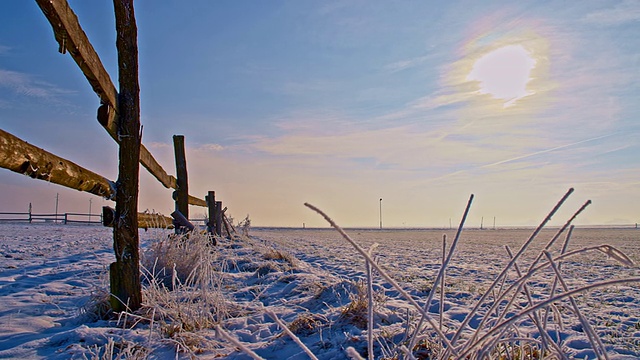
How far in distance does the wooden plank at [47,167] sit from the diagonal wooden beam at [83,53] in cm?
44

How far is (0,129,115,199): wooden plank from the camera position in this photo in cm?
207

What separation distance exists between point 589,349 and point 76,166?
12.5 feet

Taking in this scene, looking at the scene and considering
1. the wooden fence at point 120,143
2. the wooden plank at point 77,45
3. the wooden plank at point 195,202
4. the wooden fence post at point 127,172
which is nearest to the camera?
the wooden plank at point 77,45

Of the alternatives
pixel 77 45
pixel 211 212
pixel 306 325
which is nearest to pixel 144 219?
pixel 77 45

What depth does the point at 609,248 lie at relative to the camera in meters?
0.98

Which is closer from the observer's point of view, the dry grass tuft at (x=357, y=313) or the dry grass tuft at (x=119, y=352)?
the dry grass tuft at (x=119, y=352)

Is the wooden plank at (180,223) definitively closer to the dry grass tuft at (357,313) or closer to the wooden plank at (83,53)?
the wooden plank at (83,53)

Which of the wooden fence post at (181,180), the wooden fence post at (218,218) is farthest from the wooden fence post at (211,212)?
the wooden fence post at (181,180)

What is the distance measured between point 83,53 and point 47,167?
0.90 metres

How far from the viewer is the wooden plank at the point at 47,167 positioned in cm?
207

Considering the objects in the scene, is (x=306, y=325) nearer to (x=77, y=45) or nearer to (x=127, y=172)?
(x=127, y=172)

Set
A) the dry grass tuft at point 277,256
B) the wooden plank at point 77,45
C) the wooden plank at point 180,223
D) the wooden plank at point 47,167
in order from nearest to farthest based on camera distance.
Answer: the wooden plank at point 47,167 < the wooden plank at point 77,45 < the wooden plank at point 180,223 < the dry grass tuft at point 277,256

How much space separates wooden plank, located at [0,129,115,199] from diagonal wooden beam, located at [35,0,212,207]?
0.44 metres

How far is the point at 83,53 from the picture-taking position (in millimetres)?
2924
